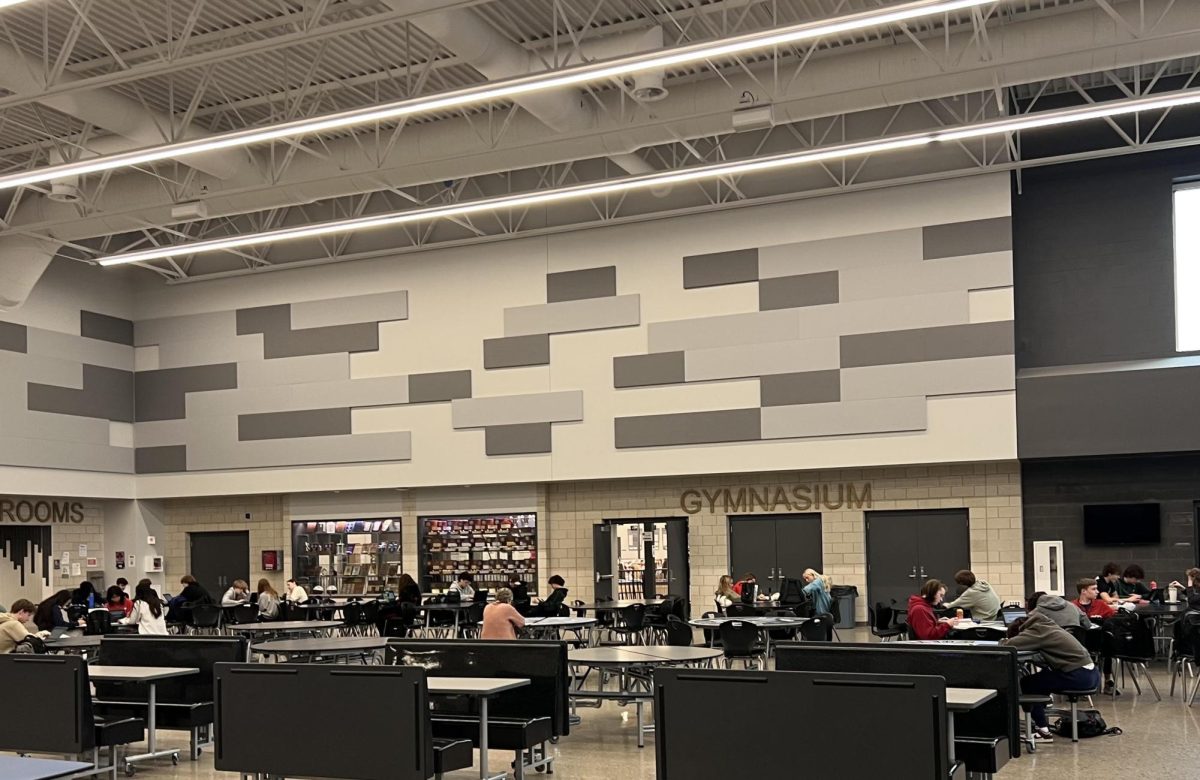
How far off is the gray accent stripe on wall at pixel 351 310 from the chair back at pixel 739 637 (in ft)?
32.1

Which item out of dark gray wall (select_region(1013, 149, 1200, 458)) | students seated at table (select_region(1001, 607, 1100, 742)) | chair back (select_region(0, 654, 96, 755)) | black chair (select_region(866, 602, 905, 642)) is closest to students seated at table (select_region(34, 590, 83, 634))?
chair back (select_region(0, 654, 96, 755))

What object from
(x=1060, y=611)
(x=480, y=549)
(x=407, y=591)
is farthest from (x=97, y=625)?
(x=1060, y=611)

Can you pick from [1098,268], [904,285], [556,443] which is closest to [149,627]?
[556,443]

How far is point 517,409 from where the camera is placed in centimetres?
1777

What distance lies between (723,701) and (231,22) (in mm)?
9385

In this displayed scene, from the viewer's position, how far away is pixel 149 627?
472 inches

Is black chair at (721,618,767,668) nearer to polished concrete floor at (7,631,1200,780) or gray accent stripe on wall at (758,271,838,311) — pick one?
Result: polished concrete floor at (7,631,1200,780)

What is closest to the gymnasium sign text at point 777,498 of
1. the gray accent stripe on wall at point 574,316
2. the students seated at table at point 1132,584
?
the gray accent stripe on wall at point 574,316

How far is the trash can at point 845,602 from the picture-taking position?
53.2 ft

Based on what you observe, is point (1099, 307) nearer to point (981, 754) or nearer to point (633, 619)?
point (633, 619)

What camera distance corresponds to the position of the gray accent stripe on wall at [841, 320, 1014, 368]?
600 inches

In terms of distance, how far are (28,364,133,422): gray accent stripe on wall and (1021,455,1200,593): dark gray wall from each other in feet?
47.6

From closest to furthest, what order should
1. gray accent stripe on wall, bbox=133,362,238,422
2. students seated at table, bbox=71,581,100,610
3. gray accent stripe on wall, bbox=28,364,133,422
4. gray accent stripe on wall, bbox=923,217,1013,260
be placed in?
1. gray accent stripe on wall, bbox=923,217,1013,260
2. students seated at table, bbox=71,581,100,610
3. gray accent stripe on wall, bbox=28,364,133,422
4. gray accent stripe on wall, bbox=133,362,238,422

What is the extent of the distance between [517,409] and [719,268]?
12.0 ft
